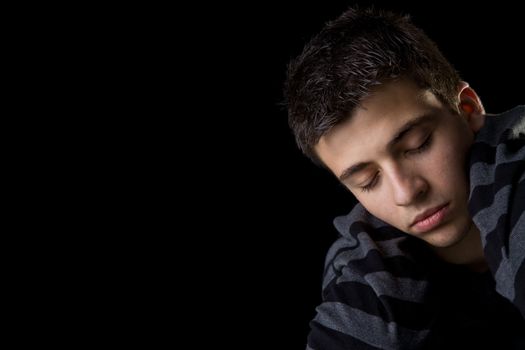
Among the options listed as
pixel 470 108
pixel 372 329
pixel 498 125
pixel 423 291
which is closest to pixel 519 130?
pixel 498 125

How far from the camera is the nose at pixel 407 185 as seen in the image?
1.22 m

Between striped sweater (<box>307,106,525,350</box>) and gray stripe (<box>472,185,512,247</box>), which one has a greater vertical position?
gray stripe (<box>472,185,512,247</box>)

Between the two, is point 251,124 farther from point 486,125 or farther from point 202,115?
point 486,125

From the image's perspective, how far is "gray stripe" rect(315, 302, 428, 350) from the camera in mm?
1308

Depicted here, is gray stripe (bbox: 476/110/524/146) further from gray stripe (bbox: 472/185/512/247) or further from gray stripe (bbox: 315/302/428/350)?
gray stripe (bbox: 315/302/428/350)

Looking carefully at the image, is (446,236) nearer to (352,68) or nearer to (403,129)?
(403,129)

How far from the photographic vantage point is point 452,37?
6.33 feet

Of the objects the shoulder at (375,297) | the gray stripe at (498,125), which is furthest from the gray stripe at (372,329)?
the gray stripe at (498,125)

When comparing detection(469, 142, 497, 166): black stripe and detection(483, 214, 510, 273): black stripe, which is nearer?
detection(483, 214, 510, 273): black stripe

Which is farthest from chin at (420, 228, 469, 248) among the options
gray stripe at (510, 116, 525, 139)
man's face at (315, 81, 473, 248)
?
gray stripe at (510, 116, 525, 139)

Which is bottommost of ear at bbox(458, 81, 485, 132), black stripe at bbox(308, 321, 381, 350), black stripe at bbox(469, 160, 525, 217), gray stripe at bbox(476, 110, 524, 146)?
black stripe at bbox(308, 321, 381, 350)

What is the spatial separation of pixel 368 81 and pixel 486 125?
27cm

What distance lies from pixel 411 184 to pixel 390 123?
119 mm

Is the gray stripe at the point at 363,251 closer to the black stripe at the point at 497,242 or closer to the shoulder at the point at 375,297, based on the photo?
the shoulder at the point at 375,297
